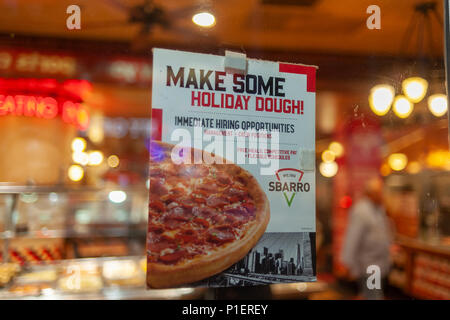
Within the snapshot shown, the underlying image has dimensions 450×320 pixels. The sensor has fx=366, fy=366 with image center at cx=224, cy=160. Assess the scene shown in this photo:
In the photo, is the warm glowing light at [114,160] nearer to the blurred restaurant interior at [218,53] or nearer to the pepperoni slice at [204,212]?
the blurred restaurant interior at [218,53]

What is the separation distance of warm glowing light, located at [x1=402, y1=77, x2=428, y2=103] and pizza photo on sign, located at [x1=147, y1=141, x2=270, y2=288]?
3.44 ft

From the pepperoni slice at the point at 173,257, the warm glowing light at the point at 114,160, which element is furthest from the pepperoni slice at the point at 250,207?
the warm glowing light at the point at 114,160

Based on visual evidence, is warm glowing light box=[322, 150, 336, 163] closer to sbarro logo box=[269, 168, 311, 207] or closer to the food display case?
sbarro logo box=[269, 168, 311, 207]

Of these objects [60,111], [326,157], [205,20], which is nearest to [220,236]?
[326,157]

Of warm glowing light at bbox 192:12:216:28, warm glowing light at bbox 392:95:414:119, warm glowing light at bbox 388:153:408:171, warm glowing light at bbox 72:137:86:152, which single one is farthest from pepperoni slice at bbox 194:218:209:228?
warm glowing light at bbox 72:137:86:152

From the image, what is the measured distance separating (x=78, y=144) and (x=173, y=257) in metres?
5.38

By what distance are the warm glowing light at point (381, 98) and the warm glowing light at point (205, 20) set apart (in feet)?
2.94

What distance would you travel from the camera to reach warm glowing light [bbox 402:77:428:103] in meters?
1.99

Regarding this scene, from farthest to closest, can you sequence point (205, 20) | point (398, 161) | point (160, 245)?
point (398, 161)
point (205, 20)
point (160, 245)

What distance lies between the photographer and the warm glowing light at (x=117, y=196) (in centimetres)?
551

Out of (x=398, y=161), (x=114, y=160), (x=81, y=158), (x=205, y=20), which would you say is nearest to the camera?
(x=205, y=20)

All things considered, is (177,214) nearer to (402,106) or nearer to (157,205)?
(157,205)

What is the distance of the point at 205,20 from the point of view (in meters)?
1.85
